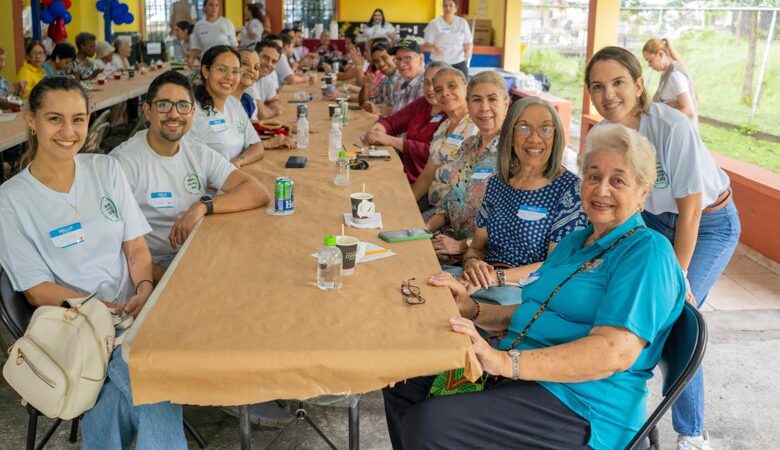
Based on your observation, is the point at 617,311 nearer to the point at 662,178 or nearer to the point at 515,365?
the point at 515,365

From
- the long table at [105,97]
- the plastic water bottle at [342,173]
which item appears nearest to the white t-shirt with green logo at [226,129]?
the long table at [105,97]

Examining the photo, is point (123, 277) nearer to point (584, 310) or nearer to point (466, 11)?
point (584, 310)

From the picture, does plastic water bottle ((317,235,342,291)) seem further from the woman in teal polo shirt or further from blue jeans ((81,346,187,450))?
blue jeans ((81,346,187,450))

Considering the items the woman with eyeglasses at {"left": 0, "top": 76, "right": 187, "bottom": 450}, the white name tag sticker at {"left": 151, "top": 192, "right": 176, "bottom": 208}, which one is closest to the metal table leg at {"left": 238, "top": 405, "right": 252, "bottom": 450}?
the woman with eyeglasses at {"left": 0, "top": 76, "right": 187, "bottom": 450}

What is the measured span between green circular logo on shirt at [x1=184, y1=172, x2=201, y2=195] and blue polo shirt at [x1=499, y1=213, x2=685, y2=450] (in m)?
1.57

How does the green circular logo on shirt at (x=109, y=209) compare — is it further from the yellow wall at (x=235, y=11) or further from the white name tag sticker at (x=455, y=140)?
the yellow wall at (x=235, y=11)

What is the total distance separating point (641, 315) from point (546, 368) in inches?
9.9

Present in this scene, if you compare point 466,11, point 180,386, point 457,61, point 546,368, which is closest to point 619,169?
point 546,368

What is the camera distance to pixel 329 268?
2107 mm

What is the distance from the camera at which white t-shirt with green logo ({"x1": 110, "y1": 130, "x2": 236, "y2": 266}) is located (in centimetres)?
287

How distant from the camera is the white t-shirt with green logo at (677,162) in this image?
2.44 m

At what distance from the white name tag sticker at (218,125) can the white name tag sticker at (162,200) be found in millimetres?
1032

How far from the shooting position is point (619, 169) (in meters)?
1.92

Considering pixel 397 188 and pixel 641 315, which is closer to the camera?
pixel 641 315
